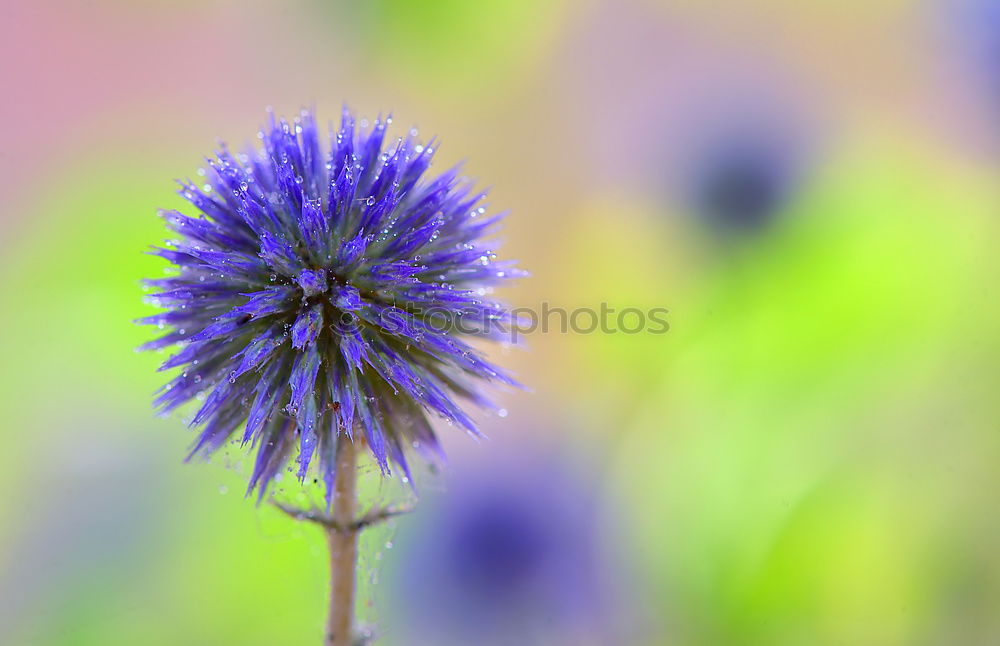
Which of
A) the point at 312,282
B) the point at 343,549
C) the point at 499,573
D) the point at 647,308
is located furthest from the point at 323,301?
the point at 647,308

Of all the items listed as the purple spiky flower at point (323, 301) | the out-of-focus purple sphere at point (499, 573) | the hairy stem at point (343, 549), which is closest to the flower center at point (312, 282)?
the purple spiky flower at point (323, 301)

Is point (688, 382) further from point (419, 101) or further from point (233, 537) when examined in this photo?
point (419, 101)

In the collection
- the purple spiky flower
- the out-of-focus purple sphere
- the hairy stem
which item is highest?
the purple spiky flower

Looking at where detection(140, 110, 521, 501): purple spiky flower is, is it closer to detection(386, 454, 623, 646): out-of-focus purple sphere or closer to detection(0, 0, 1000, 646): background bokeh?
detection(0, 0, 1000, 646): background bokeh

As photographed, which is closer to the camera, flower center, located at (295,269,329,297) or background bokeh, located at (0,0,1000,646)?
flower center, located at (295,269,329,297)

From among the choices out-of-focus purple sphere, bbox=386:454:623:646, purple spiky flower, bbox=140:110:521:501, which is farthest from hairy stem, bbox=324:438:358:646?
out-of-focus purple sphere, bbox=386:454:623:646

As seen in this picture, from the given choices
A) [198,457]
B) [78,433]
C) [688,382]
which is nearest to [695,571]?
[688,382]
